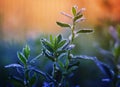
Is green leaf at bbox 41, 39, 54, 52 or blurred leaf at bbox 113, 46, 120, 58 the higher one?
green leaf at bbox 41, 39, 54, 52

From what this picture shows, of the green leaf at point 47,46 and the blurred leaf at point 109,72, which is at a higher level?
the green leaf at point 47,46

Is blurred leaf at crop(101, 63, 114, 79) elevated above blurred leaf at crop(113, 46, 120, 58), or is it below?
below

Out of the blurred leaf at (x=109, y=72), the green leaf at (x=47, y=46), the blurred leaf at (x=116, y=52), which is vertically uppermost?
the green leaf at (x=47, y=46)

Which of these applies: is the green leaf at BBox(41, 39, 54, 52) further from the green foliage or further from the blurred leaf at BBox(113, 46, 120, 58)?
the blurred leaf at BBox(113, 46, 120, 58)

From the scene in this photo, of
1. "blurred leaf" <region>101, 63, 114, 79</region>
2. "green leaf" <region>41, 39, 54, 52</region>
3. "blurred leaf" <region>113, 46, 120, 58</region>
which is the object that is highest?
"green leaf" <region>41, 39, 54, 52</region>

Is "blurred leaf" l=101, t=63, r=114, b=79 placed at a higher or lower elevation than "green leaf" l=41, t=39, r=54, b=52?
lower

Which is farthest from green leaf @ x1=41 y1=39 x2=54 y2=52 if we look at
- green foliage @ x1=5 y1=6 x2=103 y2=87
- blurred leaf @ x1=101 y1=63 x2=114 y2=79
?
blurred leaf @ x1=101 y1=63 x2=114 y2=79

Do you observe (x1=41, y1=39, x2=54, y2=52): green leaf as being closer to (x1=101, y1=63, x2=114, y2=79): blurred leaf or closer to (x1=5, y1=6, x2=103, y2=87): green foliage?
(x1=5, y1=6, x2=103, y2=87): green foliage

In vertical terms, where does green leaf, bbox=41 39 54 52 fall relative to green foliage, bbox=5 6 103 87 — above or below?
above

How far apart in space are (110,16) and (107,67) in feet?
4.42

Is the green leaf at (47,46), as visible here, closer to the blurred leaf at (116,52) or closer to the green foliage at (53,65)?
the green foliage at (53,65)

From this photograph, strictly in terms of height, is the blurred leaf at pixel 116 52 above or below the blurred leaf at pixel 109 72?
above

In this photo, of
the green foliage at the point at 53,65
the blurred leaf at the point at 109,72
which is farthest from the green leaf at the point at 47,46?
the blurred leaf at the point at 109,72

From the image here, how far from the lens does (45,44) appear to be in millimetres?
766
